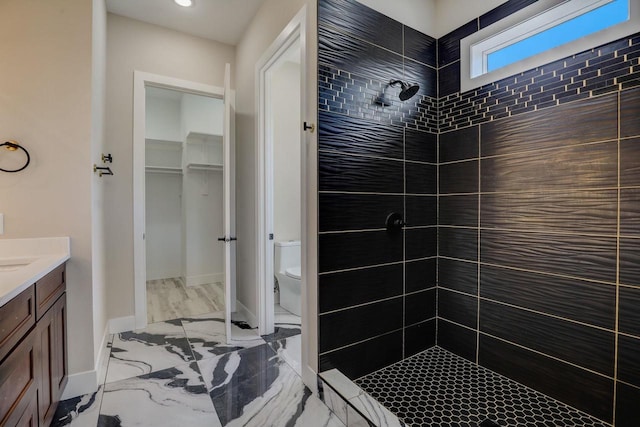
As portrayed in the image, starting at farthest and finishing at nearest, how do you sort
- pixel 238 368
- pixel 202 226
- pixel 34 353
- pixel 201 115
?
pixel 202 226 < pixel 201 115 < pixel 238 368 < pixel 34 353

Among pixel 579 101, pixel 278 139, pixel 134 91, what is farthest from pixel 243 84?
pixel 579 101

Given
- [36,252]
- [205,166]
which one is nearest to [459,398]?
[36,252]

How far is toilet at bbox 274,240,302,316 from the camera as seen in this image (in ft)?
10.4

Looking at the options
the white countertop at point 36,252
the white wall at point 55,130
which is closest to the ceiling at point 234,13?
the white wall at point 55,130

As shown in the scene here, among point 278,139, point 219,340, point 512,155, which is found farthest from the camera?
point 278,139

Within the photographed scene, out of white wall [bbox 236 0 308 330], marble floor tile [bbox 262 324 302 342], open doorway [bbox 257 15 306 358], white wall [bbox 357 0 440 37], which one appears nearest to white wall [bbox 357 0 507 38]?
white wall [bbox 357 0 440 37]

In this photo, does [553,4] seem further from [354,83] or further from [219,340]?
[219,340]

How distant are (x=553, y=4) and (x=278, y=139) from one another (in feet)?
8.29

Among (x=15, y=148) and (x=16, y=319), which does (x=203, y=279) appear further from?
(x=16, y=319)

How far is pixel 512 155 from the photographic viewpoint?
187 centimetres

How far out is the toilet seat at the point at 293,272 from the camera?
118 inches

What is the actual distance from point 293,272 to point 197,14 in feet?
8.26

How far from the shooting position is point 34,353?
50.1 inches

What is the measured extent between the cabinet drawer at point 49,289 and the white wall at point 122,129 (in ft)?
3.59
